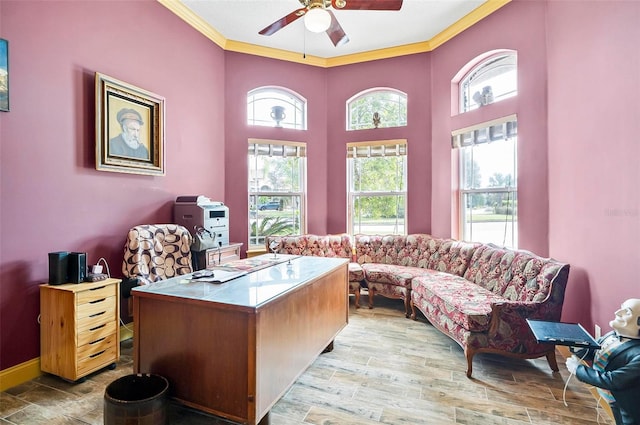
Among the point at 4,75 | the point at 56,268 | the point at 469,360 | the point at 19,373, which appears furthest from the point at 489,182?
the point at 19,373

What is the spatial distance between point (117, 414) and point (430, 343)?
263 cm

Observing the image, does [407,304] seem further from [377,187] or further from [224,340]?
[224,340]

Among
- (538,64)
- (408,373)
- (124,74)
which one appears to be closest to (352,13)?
(538,64)

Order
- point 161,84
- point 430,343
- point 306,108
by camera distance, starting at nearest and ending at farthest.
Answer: point 430,343, point 161,84, point 306,108

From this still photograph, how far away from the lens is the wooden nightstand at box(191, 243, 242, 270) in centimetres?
354

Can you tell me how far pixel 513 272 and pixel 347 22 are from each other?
356cm

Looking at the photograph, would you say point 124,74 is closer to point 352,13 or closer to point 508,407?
point 352,13

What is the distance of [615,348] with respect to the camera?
5.25 ft

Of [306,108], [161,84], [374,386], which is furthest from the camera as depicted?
[306,108]

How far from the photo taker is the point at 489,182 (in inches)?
155

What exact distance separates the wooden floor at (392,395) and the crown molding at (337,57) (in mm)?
3787

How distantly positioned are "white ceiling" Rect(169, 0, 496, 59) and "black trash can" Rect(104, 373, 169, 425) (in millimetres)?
3815

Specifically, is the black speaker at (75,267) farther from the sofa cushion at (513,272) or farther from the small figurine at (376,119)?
the small figurine at (376,119)

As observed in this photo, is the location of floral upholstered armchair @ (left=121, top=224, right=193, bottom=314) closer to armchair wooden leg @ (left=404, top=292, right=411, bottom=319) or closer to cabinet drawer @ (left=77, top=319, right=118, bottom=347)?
cabinet drawer @ (left=77, top=319, right=118, bottom=347)
